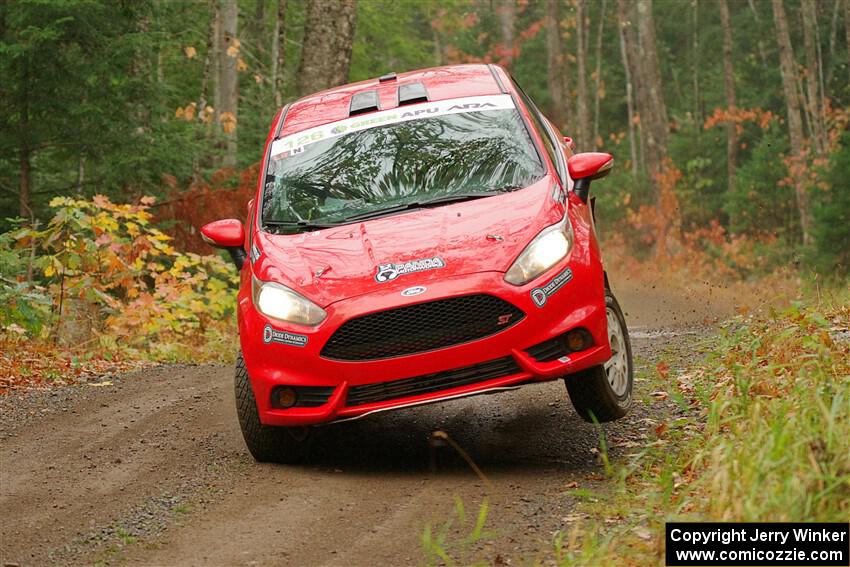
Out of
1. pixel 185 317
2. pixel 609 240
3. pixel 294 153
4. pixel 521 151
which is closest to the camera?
pixel 521 151

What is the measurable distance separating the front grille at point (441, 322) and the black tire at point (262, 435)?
1042mm

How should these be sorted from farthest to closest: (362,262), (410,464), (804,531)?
(410,464), (362,262), (804,531)

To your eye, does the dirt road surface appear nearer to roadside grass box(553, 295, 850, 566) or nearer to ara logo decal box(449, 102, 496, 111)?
roadside grass box(553, 295, 850, 566)

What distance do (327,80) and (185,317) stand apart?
3848 millimetres

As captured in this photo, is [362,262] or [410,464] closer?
[362,262]

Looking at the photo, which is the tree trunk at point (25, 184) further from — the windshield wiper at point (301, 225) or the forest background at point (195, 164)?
the windshield wiper at point (301, 225)

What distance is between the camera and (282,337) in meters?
5.95

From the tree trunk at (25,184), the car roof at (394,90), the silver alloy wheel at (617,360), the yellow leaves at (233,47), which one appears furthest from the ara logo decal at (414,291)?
the yellow leaves at (233,47)

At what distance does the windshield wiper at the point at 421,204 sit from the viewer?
21.4ft

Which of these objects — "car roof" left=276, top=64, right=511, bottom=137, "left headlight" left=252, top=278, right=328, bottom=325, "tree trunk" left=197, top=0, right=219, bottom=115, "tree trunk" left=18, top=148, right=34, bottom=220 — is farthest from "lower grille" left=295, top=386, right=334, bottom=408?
"tree trunk" left=197, top=0, right=219, bottom=115

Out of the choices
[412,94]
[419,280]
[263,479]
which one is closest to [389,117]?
[412,94]

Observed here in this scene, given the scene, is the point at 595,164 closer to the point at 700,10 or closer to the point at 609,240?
the point at 609,240

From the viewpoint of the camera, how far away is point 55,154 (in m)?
13.9

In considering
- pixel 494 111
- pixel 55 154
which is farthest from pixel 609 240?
pixel 494 111
